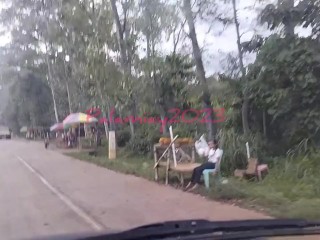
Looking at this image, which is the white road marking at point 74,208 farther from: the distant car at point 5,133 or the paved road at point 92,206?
the distant car at point 5,133

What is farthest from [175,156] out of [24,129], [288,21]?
[24,129]

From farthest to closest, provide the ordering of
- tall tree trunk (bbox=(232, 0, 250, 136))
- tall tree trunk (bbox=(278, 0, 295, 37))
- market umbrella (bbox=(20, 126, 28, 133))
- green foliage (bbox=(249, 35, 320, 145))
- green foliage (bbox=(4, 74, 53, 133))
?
1. market umbrella (bbox=(20, 126, 28, 133))
2. green foliage (bbox=(4, 74, 53, 133))
3. tall tree trunk (bbox=(232, 0, 250, 136))
4. green foliage (bbox=(249, 35, 320, 145))
5. tall tree trunk (bbox=(278, 0, 295, 37))

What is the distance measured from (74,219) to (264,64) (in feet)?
27.5

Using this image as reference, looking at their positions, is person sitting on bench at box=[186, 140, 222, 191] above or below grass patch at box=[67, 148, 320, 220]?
above

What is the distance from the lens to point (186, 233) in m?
3.56

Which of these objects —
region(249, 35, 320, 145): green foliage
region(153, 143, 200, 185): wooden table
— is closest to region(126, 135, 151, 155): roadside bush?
region(249, 35, 320, 145): green foliage

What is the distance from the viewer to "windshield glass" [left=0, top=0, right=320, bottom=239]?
8.84 m

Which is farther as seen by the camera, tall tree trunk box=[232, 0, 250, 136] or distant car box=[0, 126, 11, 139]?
distant car box=[0, 126, 11, 139]

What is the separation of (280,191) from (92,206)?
3.56 meters

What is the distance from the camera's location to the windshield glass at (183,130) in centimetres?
884

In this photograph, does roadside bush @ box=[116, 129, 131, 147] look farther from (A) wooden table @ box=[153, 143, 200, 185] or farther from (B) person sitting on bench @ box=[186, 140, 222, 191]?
(B) person sitting on bench @ box=[186, 140, 222, 191]

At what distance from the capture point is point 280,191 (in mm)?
9938

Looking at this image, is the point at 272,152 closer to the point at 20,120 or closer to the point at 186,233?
the point at 186,233

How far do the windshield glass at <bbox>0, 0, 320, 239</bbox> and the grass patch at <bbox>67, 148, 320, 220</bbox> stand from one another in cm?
3
